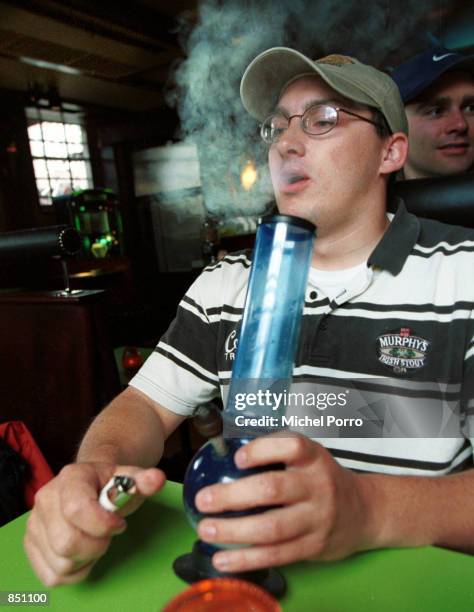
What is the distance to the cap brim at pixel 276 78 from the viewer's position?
3.55 feet

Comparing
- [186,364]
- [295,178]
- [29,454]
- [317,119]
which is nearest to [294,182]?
[295,178]

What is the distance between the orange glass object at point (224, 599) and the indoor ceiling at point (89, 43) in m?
5.27

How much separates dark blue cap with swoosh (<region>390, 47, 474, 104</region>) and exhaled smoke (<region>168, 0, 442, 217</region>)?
0.51 m

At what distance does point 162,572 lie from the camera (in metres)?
0.66

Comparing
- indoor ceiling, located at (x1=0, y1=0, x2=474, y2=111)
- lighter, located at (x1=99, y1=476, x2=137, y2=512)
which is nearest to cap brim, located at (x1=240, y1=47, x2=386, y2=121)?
lighter, located at (x1=99, y1=476, x2=137, y2=512)

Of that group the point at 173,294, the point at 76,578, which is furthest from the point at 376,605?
the point at 173,294

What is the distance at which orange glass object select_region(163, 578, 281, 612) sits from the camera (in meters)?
0.40

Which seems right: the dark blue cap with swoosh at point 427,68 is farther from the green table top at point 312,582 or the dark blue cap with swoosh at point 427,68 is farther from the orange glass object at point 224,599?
the orange glass object at point 224,599

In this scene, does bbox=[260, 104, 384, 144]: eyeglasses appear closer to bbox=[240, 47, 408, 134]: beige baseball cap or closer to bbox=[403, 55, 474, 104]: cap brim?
bbox=[240, 47, 408, 134]: beige baseball cap

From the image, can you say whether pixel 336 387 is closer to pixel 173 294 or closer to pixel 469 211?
pixel 469 211

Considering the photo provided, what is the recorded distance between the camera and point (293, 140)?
1111mm

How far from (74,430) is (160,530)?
A: 3.61ft

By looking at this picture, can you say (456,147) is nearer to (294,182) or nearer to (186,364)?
(294,182)

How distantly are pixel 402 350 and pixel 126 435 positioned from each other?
615mm
